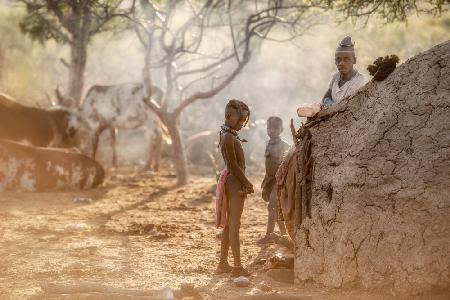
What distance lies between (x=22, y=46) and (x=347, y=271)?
88.2 feet

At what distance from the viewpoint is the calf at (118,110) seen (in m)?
13.7

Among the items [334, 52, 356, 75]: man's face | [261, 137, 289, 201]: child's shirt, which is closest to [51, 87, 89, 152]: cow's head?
[261, 137, 289, 201]: child's shirt

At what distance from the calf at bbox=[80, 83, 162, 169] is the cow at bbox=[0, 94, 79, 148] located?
0.61 m

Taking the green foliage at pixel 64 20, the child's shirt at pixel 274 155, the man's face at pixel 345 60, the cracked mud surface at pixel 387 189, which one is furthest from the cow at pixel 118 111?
the cracked mud surface at pixel 387 189

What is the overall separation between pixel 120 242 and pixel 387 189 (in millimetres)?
3414

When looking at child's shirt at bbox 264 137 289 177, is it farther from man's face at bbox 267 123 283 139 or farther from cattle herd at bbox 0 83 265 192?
cattle herd at bbox 0 83 265 192

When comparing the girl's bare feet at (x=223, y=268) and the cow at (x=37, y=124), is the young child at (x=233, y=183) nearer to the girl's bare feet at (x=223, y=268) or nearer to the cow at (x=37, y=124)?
the girl's bare feet at (x=223, y=268)

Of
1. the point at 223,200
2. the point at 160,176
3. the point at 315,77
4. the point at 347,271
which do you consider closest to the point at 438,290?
the point at 347,271

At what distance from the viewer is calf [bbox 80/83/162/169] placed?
13.7 m

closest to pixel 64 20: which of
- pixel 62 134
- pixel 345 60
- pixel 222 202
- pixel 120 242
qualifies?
pixel 62 134

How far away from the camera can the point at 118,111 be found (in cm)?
1385

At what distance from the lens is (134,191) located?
419 inches

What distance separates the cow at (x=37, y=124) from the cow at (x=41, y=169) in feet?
6.30

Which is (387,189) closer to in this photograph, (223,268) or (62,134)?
(223,268)
